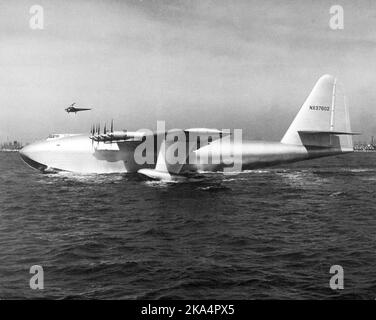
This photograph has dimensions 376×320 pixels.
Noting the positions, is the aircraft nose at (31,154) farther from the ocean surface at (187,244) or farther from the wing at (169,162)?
the wing at (169,162)

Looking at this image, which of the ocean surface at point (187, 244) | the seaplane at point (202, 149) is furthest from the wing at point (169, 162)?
the ocean surface at point (187, 244)

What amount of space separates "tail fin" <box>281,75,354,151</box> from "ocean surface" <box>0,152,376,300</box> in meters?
10.6

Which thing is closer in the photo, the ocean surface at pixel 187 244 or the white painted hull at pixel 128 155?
the ocean surface at pixel 187 244

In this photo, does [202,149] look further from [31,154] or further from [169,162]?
[31,154]

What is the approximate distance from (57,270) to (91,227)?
22.9ft

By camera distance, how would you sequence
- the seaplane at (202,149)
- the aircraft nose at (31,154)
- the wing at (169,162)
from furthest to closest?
the aircraft nose at (31,154) → the seaplane at (202,149) → the wing at (169,162)

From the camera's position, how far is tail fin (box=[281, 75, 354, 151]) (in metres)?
41.9

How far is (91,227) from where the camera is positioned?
67.7ft

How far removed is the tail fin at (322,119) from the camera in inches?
1650

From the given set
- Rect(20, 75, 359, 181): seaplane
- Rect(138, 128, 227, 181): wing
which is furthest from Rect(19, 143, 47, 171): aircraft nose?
Rect(138, 128, 227, 181): wing

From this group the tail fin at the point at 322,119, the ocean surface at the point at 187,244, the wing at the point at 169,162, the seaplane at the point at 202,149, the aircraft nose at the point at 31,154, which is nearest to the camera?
the ocean surface at the point at 187,244

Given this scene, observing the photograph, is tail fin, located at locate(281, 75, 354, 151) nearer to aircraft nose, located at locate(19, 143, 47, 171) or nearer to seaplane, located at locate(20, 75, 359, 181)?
seaplane, located at locate(20, 75, 359, 181)
